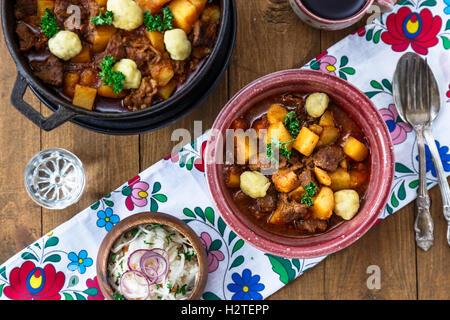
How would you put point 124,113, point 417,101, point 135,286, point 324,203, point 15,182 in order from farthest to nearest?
point 15,182 < point 417,101 < point 135,286 < point 324,203 < point 124,113

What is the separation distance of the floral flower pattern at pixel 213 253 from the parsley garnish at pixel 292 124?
62 centimetres

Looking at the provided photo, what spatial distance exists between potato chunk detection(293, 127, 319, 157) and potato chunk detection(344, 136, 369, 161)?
0.12m

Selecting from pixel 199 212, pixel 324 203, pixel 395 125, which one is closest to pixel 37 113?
pixel 199 212

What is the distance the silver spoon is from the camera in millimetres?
2047

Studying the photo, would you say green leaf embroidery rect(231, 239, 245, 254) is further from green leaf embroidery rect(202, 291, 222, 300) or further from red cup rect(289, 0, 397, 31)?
red cup rect(289, 0, 397, 31)

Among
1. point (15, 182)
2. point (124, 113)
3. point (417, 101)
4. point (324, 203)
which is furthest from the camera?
point (15, 182)

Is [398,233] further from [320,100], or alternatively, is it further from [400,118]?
[320,100]

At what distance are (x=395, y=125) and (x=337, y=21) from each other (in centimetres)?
54

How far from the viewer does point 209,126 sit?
2.12m

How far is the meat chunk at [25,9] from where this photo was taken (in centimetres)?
182

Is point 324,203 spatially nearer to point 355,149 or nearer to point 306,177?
point 306,177

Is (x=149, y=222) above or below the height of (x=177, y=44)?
below

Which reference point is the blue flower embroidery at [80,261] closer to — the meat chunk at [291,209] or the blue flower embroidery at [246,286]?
the blue flower embroidery at [246,286]

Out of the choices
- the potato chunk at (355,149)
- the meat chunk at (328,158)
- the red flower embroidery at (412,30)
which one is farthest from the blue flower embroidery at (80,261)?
the red flower embroidery at (412,30)
